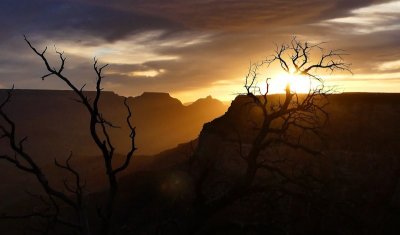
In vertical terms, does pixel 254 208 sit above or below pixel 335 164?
below

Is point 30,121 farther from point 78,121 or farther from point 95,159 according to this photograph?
point 95,159

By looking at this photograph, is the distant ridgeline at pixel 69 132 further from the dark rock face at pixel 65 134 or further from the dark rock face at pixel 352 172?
the dark rock face at pixel 352 172

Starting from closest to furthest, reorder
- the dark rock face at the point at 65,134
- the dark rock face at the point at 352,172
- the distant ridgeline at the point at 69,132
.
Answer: the dark rock face at the point at 352,172
the dark rock face at the point at 65,134
the distant ridgeline at the point at 69,132

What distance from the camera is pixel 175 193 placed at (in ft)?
137

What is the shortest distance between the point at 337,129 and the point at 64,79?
29.5 meters

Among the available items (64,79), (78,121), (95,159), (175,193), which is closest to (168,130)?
(78,121)

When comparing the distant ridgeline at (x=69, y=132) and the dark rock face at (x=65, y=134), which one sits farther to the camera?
the distant ridgeline at (x=69, y=132)

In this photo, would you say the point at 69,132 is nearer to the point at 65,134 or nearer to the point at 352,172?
the point at 65,134

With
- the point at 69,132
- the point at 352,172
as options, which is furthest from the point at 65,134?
the point at 352,172

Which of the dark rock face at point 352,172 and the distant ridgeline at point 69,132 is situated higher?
the dark rock face at point 352,172

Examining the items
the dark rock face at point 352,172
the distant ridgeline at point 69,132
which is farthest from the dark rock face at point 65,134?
the dark rock face at point 352,172

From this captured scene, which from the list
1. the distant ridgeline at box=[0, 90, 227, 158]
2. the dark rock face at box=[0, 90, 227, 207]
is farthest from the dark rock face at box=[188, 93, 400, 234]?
the distant ridgeline at box=[0, 90, 227, 158]

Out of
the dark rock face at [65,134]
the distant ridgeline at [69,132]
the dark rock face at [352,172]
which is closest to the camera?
the dark rock face at [352,172]

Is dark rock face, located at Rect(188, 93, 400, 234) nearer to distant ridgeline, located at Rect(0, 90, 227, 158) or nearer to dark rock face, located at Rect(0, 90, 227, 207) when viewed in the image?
dark rock face, located at Rect(0, 90, 227, 207)
